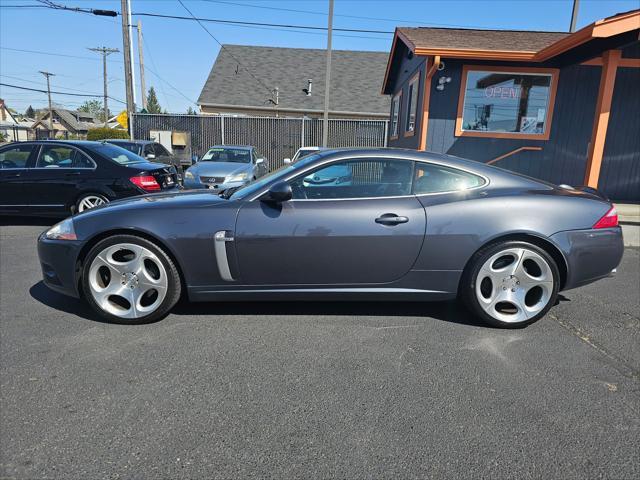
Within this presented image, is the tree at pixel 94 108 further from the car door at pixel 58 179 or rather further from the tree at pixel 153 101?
the car door at pixel 58 179

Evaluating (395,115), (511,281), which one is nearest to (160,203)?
(511,281)

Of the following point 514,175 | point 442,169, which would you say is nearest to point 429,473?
point 442,169

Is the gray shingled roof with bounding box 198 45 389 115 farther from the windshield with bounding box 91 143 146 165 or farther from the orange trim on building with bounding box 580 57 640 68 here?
the windshield with bounding box 91 143 146 165

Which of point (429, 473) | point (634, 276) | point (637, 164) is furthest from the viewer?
point (637, 164)

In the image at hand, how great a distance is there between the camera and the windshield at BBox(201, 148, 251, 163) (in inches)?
471

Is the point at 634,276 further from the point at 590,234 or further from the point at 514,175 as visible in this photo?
the point at 514,175

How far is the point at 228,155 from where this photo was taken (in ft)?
39.8

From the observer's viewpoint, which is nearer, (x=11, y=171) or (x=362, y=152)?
(x=362, y=152)

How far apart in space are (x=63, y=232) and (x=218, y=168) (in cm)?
744

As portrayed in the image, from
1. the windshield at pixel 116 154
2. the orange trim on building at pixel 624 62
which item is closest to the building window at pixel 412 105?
the orange trim on building at pixel 624 62

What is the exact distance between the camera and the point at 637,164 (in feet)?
30.8

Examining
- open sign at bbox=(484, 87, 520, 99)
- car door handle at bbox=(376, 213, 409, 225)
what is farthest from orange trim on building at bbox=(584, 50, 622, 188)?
car door handle at bbox=(376, 213, 409, 225)

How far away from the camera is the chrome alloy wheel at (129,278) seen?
3254mm

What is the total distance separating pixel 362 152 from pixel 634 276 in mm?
3771
